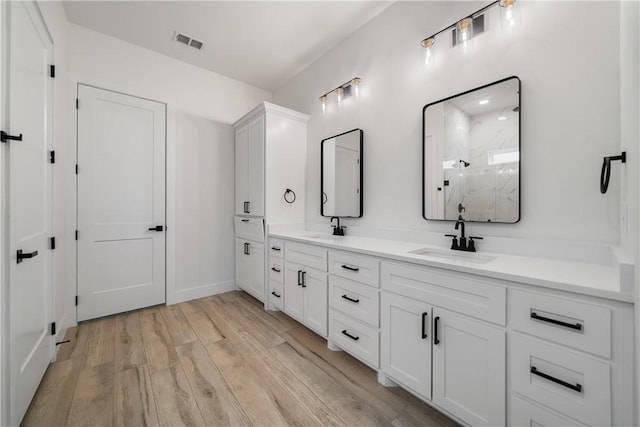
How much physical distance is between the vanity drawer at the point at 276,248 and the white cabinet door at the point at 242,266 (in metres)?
0.55

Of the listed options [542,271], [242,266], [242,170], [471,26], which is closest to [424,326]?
[542,271]

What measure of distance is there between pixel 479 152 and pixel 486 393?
4.63 feet

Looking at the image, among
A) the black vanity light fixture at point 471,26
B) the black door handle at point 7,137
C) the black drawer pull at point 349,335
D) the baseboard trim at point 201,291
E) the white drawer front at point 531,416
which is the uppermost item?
the black vanity light fixture at point 471,26

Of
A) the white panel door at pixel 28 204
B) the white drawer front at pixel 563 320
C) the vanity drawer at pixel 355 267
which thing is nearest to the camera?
the white drawer front at pixel 563 320

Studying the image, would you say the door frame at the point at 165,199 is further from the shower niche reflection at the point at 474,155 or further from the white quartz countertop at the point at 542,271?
the shower niche reflection at the point at 474,155

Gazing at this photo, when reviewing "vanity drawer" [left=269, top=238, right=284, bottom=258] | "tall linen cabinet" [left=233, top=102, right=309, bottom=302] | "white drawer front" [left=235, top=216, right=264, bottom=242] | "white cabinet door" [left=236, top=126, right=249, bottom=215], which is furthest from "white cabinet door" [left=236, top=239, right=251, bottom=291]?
"vanity drawer" [left=269, top=238, right=284, bottom=258]

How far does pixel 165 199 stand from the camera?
3.02 meters

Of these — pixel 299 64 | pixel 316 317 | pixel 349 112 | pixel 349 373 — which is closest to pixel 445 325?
pixel 349 373

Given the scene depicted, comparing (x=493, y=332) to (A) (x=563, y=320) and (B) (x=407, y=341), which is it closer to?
(A) (x=563, y=320)

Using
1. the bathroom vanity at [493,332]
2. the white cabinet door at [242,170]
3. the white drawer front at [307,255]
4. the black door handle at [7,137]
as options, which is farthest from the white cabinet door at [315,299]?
the black door handle at [7,137]

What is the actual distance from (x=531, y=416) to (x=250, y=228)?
111 inches

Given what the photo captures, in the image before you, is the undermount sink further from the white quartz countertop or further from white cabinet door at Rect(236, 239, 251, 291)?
white cabinet door at Rect(236, 239, 251, 291)

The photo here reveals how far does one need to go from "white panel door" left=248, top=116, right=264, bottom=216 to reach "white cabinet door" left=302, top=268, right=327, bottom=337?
40.6 inches

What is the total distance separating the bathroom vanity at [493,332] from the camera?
938 mm
